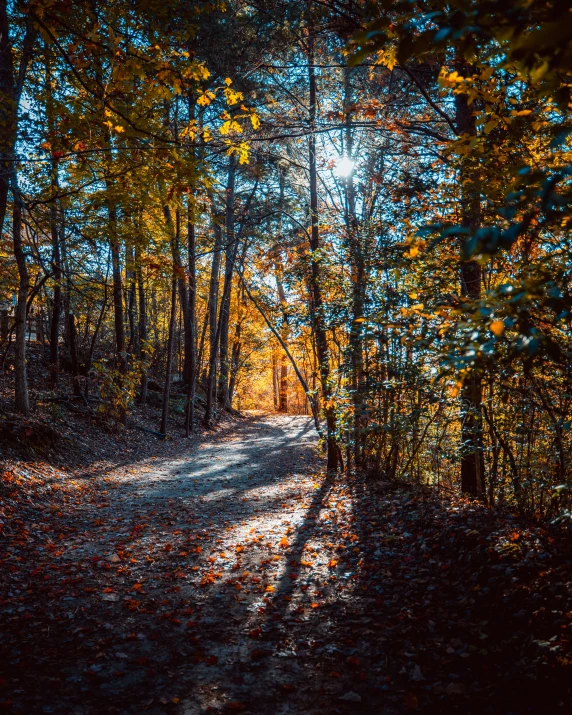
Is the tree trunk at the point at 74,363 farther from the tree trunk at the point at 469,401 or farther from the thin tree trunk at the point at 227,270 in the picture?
the tree trunk at the point at 469,401

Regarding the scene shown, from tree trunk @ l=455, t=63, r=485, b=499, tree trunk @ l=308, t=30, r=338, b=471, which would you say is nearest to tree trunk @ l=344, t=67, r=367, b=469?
tree trunk @ l=308, t=30, r=338, b=471

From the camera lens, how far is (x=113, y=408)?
42.3 feet

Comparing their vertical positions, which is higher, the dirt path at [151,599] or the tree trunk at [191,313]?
the tree trunk at [191,313]

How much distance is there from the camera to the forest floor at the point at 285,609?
297cm

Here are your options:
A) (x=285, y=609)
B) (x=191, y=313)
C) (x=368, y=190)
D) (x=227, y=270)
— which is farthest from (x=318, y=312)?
(x=227, y=270)

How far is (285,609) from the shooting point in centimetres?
419

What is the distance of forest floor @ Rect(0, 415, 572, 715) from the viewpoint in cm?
297

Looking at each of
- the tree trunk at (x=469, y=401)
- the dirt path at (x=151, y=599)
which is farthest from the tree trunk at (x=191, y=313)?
the tree trunk at (x=469, y=401)

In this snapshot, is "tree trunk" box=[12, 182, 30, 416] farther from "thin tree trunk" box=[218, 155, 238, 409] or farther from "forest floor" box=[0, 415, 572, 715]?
"thin tree trunk" box=[218, 155, 238, 409]

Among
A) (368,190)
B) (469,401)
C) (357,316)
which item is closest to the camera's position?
(469,401)

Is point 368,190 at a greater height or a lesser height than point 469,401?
greater

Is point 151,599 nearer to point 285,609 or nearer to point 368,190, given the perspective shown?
point 285,609

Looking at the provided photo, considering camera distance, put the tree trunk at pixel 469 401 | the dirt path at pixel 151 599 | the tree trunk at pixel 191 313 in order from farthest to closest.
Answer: the tree trunk at pixel 191 313
the tree trunk at pixel 469 401
the dirt path at pixel 151 599

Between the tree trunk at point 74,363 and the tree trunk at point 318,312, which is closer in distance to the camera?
Answer: the tree trunk at point 318,312
